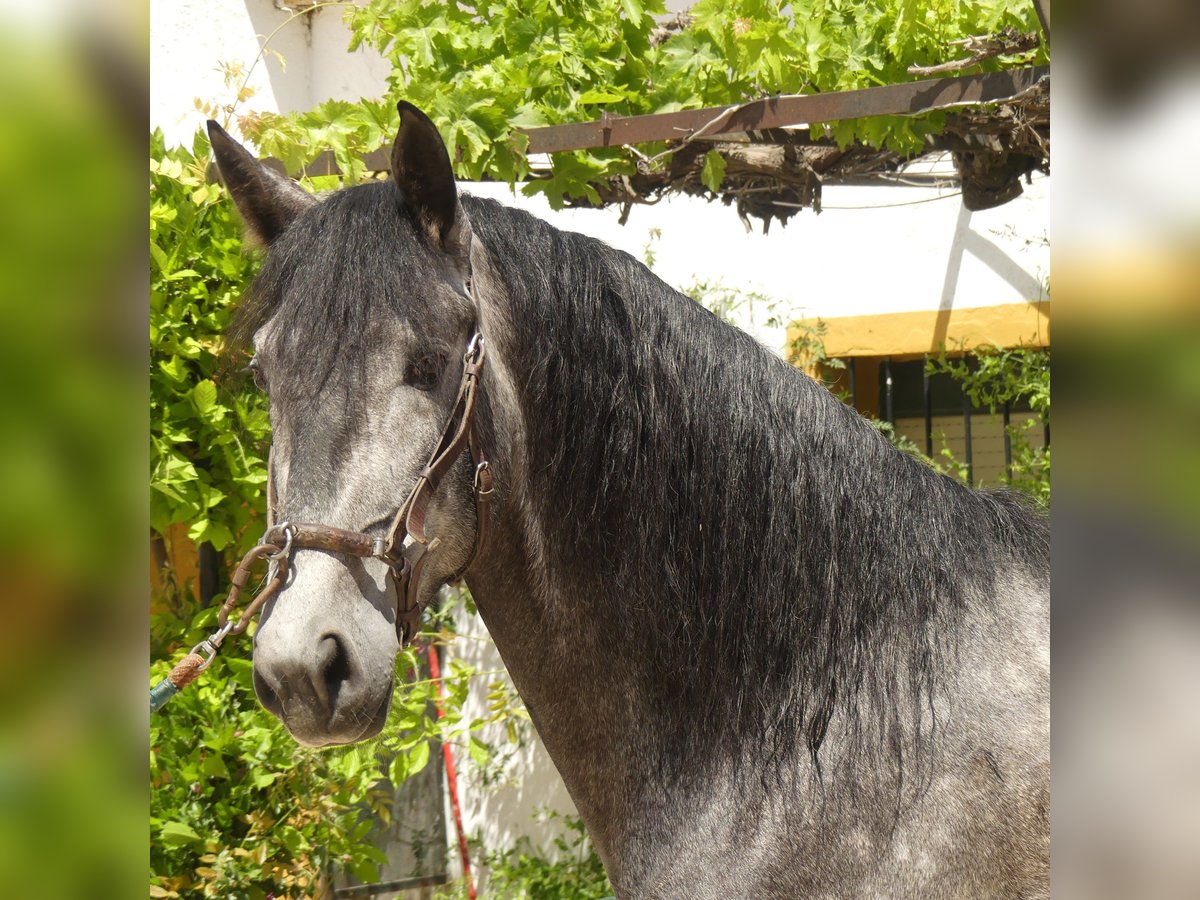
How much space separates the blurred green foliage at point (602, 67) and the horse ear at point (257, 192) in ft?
4.11

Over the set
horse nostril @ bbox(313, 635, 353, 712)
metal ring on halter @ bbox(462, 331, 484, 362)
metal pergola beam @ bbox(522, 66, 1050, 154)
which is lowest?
horse nostril @ bbox(313, 635, 353, 712)

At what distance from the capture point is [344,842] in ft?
12.3

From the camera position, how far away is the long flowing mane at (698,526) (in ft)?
5.87

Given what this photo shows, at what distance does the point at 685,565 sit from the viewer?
5.90 ft

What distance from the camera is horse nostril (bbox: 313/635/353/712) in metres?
1.46

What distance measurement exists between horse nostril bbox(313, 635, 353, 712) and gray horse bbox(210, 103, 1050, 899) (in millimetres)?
184

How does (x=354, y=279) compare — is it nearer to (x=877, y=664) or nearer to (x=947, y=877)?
(x=877, y=664)

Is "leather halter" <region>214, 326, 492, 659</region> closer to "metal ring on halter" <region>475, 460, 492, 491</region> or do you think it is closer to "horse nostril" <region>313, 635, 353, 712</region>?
"metal ring on halter" <region>475, 460, 492, 491</region>

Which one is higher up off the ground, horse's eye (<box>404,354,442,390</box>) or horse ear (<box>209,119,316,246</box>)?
horse ear (<box>209,119,316,246</box>)
